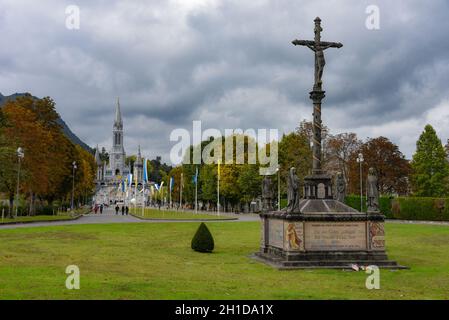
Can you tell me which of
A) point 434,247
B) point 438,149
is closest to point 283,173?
point 438,149

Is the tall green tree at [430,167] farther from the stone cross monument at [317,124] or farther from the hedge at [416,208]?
the stone cross monument at [317,124]

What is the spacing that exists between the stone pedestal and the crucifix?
2.13 metres

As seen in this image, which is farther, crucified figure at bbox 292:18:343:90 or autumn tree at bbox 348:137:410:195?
autumn tree at bbox 348:137:410:195

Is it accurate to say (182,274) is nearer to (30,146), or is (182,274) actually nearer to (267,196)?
(267,196)

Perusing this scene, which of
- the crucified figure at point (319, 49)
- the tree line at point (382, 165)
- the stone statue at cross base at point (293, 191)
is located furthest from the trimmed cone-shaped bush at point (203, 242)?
the tree line at point (382, 165)

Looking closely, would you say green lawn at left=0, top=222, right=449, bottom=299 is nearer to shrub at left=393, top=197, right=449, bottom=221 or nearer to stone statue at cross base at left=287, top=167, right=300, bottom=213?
stone statue at cross base at left=287, top=167, right=300, bottom=213

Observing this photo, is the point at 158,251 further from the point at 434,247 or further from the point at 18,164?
the point at 18,164

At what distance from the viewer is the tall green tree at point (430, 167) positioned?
3004 inches

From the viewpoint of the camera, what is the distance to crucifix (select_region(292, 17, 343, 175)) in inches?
837

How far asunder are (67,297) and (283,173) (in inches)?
2376

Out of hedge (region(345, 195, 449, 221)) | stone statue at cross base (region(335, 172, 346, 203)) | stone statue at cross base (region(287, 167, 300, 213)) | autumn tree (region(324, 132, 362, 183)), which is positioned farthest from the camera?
autumn tree (region(324, 132, 362, 183))

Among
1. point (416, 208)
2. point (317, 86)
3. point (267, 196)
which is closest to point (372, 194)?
point (267, 196)

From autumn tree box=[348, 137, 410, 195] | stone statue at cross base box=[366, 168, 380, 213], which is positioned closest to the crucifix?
stone statue at cross base box=[366, 168, 380, 213]

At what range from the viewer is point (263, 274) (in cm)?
1711
